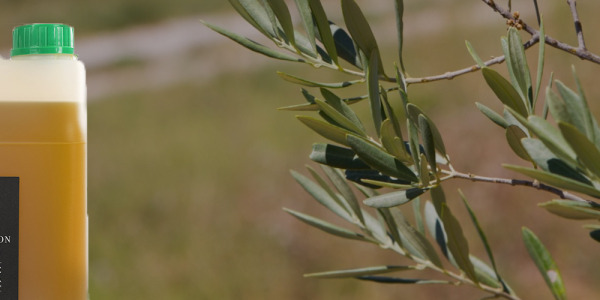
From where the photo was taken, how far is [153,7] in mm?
9562

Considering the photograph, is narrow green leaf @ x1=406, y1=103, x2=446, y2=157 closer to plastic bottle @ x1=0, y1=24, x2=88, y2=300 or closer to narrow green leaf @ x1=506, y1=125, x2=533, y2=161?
narrow green leaf @ x1=506, y1=125, x2=533, y2=161

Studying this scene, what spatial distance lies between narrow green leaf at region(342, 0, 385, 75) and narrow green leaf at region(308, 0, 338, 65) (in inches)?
0.8

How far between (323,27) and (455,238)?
6.5 inches

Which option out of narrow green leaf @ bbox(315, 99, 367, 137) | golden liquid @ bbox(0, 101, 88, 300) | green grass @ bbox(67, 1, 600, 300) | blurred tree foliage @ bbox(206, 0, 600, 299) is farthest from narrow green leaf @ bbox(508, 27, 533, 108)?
green grass @ bbox(67, 1, 600, 300)

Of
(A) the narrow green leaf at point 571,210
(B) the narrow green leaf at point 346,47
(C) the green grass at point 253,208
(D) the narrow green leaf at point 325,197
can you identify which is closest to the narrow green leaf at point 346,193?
(D) the narrow green leaf at point 325,197

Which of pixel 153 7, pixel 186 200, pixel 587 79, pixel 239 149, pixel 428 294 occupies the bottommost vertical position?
pixel 428 294

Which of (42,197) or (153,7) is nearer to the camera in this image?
(42,197)

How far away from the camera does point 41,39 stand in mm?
622

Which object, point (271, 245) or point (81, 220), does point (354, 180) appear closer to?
point (81, 220)

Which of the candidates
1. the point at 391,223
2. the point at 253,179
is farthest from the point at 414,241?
the point at 253,179

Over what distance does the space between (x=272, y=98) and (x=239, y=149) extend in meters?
1.03

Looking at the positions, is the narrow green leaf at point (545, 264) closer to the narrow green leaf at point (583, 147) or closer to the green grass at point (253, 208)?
the narrow green leaf at point (583, 147)

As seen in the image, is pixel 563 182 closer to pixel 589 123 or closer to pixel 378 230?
pixel 589 123

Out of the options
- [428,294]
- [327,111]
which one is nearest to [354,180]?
[327,111]
